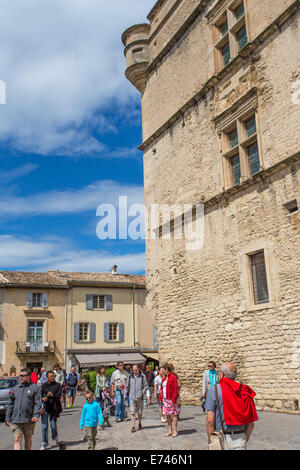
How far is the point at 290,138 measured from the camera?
34.8 feet

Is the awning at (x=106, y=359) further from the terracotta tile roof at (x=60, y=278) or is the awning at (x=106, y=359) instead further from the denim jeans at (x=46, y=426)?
the denim jeans at (x=46, y=426)

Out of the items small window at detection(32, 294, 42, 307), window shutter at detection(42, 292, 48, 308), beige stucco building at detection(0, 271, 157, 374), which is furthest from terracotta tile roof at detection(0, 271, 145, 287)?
small window at detection(32, 294, 42, 307)

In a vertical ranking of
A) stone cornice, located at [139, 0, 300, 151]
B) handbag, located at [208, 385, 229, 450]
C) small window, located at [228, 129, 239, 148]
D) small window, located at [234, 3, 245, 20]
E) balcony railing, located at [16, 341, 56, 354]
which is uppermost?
small window, located at [234, 3, 245, 20]

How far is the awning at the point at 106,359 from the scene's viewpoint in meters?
29.7

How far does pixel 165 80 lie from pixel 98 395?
11.1m

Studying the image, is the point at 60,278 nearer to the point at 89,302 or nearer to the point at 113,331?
the point at 89,302

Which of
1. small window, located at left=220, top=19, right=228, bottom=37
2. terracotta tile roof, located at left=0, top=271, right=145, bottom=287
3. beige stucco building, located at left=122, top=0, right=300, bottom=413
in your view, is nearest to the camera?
beige stucco building, located at left=122, top=0, right=300, bottom=413

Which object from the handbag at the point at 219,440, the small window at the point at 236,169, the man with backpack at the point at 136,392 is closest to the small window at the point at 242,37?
the small window at the point at 236,169

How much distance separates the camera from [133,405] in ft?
29.7

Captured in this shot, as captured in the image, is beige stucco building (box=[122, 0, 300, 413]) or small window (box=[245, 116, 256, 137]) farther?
small window (box=[245, 116, 256, 137])

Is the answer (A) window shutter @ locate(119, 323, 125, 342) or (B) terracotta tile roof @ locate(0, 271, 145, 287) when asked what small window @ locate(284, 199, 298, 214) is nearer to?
(B) terracotta tile roof @ locate(0, 271, 145, 287)

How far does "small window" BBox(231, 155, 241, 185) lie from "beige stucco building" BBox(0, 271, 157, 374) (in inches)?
821

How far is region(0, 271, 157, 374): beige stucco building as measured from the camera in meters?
29.6
